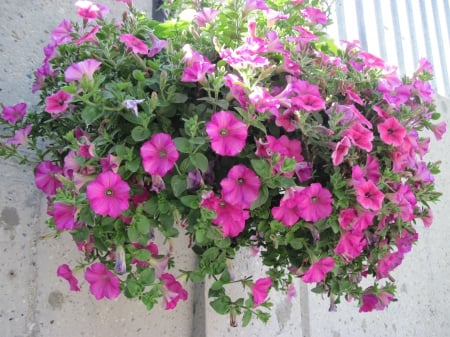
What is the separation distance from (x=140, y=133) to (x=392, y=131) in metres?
0.53

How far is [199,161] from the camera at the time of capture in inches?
37.2

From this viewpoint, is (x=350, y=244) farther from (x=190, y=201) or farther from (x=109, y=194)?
(x=109, y=194)

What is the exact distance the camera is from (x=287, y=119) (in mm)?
1018

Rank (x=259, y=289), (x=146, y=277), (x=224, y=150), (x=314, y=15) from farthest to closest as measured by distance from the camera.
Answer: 1. (x=314, y=15)
2. (x=259, y=289)
3. (x=146, y=277)
4. (x=224, y=150)

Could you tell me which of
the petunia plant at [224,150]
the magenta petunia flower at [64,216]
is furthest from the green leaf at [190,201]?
the magenta petunia flower at [64,216]

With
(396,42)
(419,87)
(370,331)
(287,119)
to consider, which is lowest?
(370,331)

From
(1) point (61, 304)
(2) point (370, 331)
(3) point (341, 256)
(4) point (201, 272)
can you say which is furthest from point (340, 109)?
(2) point (370, 331)

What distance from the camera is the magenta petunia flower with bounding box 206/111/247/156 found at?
92 centimetres

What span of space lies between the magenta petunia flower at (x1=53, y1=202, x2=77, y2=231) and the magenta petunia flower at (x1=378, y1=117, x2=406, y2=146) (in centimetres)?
65

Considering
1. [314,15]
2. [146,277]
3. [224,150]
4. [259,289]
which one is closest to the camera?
[224,150]

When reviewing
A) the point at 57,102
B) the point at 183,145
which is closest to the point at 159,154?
the point at 183,145

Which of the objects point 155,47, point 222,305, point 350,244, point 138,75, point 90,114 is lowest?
point 222,305

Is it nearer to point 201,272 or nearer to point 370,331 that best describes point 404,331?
point 370,331

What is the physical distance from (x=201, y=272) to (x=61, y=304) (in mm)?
470
